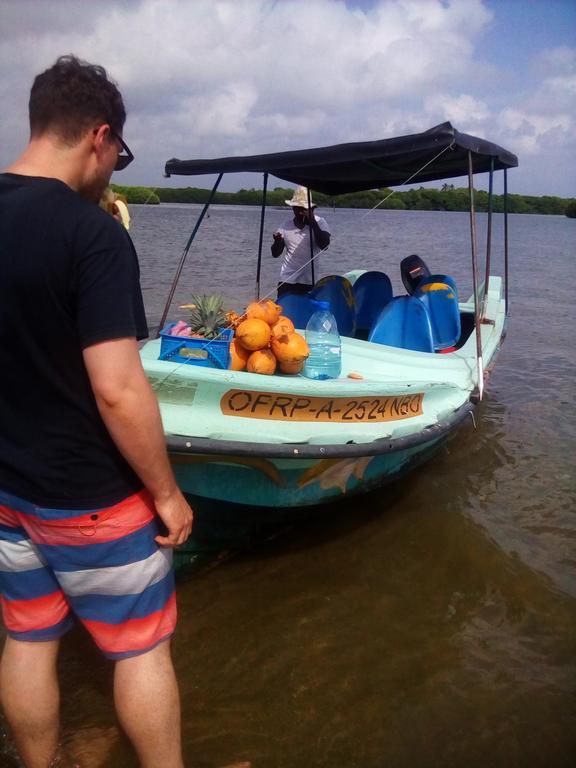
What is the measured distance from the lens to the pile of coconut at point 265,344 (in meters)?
3.20

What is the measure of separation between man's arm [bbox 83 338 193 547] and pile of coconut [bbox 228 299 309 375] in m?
1.62

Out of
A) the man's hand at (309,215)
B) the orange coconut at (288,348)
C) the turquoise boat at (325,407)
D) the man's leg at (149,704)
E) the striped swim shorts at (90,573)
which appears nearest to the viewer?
the striped swim shorts at (90,573)

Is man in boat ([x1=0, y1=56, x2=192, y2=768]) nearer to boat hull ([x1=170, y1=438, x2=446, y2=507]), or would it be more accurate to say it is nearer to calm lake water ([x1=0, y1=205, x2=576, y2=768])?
calm lake water ([x1=0, y1=205, x2=576, y2=768])

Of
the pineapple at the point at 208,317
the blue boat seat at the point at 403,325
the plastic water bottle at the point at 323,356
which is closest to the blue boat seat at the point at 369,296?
the blue boat seat at the point at 403,325

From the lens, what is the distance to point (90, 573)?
1.62m

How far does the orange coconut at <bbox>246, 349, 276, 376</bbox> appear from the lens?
126 inches

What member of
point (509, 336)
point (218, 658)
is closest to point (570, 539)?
point (218, 658)

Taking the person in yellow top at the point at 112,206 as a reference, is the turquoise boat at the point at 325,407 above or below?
below

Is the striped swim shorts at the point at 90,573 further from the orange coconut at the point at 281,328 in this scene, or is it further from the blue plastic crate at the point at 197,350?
the orange coconut at the point at 281,328

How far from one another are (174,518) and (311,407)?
1478mm

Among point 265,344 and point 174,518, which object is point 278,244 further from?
point 174,518

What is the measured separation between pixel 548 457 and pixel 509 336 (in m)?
5.92

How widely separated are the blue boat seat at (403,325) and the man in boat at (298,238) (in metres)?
1.91

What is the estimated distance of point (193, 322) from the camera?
3334mm
